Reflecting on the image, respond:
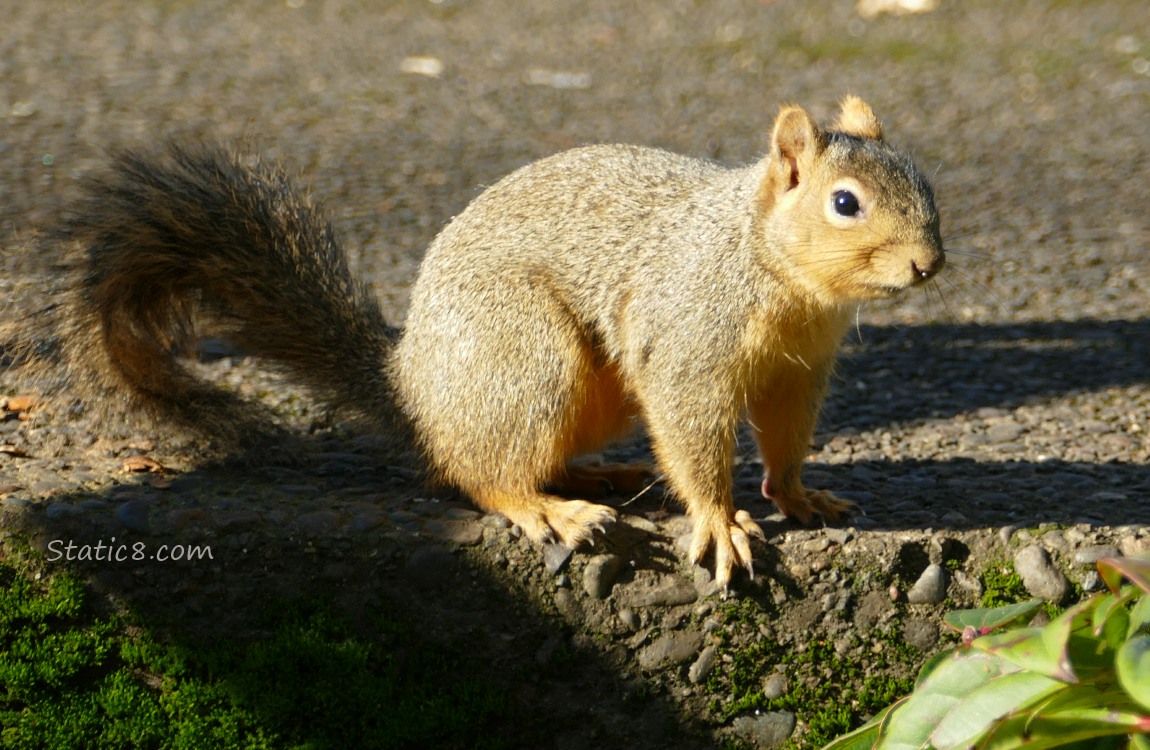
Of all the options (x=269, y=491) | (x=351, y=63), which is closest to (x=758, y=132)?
(x=351, y=63)

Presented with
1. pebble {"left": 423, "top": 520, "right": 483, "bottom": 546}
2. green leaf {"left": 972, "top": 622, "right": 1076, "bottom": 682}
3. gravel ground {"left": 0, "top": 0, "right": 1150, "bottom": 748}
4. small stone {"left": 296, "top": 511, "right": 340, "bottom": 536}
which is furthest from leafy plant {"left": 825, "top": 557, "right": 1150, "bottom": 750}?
small stone {"left": 296, "top": 511, "right": 340, "bottom": 536}

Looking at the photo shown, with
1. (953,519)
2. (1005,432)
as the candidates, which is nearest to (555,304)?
(953,519)

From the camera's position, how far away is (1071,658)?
1961mm

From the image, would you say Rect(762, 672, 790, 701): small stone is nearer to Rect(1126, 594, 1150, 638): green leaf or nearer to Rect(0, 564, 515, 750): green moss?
Rect(0, 564, 515, 750): green moss

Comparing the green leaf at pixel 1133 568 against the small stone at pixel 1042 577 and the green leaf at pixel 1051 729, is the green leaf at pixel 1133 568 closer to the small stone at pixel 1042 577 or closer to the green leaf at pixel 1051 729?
the green leaf at pixel 1051 729

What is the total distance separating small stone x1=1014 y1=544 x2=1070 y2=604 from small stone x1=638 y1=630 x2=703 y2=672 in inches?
29.7

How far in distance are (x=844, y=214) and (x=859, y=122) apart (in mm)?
454

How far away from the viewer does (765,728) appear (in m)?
2.88

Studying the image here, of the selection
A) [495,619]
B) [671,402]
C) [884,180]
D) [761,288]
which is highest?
[884,180]

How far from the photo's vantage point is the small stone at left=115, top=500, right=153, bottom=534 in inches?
109

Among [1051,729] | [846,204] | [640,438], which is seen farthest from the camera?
[640,438]

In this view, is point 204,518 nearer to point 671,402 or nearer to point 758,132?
point 671,402

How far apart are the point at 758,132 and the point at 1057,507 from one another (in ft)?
11.0

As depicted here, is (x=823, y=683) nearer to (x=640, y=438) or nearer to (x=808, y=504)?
(x=808, y=504)
